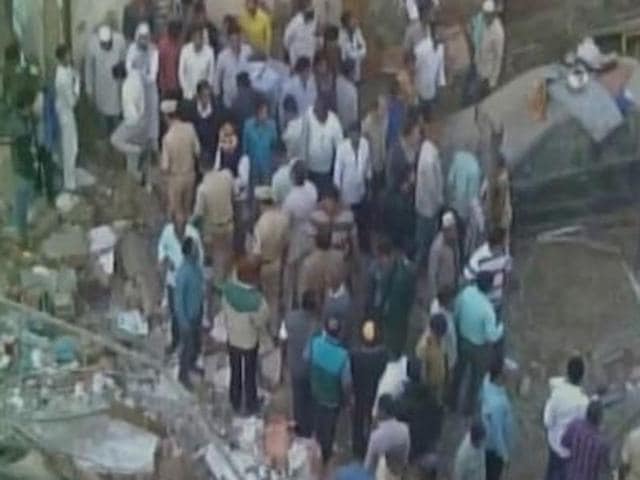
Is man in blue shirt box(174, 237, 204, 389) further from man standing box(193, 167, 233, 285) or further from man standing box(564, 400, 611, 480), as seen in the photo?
man standing box(564, 400, 611, 480)

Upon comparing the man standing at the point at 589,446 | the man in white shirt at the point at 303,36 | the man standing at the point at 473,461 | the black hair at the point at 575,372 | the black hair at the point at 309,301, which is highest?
the man in white shirt at the point at 303,36

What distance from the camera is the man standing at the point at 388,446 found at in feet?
49.1

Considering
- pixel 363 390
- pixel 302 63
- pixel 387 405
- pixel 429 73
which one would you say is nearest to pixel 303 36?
pixel 302 63

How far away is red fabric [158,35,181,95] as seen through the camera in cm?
1636

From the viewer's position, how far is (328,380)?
15.3 meters

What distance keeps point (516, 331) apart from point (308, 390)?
1.12 metres

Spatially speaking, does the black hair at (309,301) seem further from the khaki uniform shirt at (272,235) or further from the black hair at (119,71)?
the black hair at (119,71)

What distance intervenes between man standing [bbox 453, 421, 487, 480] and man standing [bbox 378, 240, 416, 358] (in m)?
0.66

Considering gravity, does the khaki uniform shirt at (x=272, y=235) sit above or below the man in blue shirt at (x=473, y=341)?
above

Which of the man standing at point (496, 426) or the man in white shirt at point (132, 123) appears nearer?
the man standing at point (496, 426)

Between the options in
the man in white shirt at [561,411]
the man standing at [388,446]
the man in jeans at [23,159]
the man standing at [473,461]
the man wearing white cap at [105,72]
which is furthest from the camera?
the man in jeans at [23,159]

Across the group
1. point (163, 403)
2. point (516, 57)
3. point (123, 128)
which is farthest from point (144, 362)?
point (516, 57)

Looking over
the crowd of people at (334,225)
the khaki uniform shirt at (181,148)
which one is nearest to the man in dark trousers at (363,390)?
the crowd of people at (334,225)

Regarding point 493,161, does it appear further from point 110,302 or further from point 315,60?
point 110,302
